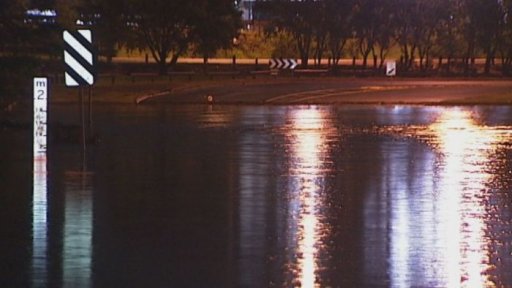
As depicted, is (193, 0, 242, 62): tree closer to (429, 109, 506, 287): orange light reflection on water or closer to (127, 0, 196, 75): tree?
(127, 0, 196, 75): tree

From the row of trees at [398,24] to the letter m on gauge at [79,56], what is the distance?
67228 mm

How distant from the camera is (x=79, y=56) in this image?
69.2ft

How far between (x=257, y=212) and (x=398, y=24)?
3032 inches

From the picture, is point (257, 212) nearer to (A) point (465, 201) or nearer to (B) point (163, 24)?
(A) point (465, 201)

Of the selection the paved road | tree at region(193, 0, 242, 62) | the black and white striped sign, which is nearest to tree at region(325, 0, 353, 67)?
tree at region(193, 0, 242, 62)

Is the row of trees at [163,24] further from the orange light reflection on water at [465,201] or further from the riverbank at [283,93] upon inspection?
the orange light reflection on water at [465,201]

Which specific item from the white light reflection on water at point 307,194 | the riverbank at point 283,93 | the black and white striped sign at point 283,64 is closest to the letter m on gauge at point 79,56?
the white light reflection on water at point 307,194

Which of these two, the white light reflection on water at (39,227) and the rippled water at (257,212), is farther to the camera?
the rippled water at (257,212)

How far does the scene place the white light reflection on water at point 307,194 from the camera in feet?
33.9

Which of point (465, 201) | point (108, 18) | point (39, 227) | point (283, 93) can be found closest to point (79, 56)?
point (465, 201)

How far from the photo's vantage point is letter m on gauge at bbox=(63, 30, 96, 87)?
21.0m

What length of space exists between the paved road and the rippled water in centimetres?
2299

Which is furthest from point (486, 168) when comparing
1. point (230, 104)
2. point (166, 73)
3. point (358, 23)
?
point (358, 23)

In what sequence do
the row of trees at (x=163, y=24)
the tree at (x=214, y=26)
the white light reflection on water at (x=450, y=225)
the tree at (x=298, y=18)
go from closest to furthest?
1. the white light reflection on water at (x=450, y=225)
2. the row of trees at (x=163, y=24)
3. the tree at (x=214, y=26)
4. the tree at (x=298, y=18)
